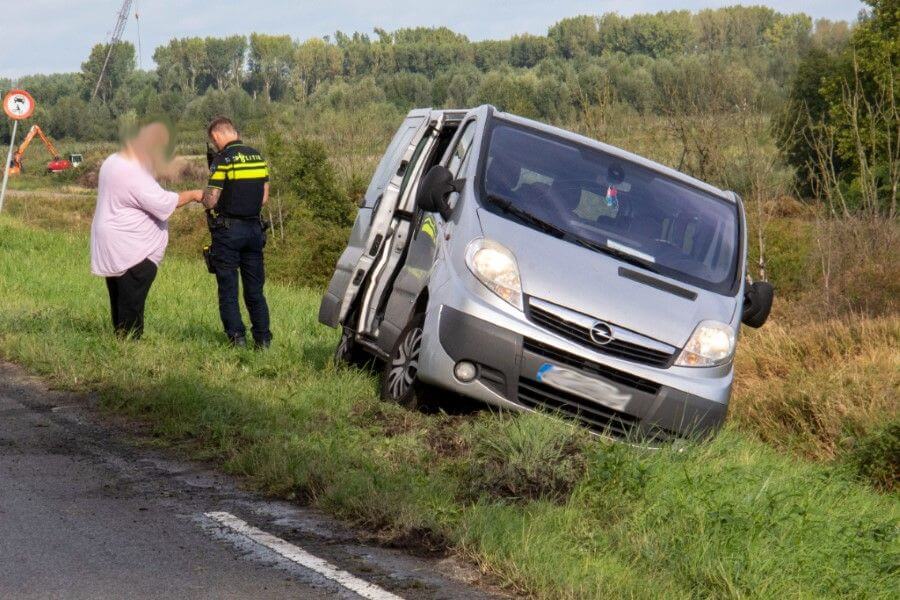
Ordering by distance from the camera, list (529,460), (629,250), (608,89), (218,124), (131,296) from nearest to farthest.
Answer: (529,460)
(629,250)
(218,124)
(131,296)
(608,89)

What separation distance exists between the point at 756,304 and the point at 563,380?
180 centimetres

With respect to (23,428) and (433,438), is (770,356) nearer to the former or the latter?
(433,438)

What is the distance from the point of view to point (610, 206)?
7.68 m

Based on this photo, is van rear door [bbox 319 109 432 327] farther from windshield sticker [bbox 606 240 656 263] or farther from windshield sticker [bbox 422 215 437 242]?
windshield sticker [bbox 606 240 656 263]

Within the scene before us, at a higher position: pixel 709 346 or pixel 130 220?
pixel 130 220

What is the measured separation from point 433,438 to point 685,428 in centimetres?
136

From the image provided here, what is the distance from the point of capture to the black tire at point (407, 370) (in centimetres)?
727

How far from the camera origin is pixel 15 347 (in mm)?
9781

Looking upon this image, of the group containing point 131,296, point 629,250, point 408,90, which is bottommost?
point 408,90

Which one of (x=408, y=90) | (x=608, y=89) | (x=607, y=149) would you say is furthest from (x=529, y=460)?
(x=408, y=90)

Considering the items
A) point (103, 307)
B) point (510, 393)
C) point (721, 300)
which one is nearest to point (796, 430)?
point (721, 300)

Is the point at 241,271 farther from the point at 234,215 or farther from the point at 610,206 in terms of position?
the point at 610,206

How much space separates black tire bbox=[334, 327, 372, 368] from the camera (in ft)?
30.2

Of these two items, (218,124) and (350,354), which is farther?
(218,124)
